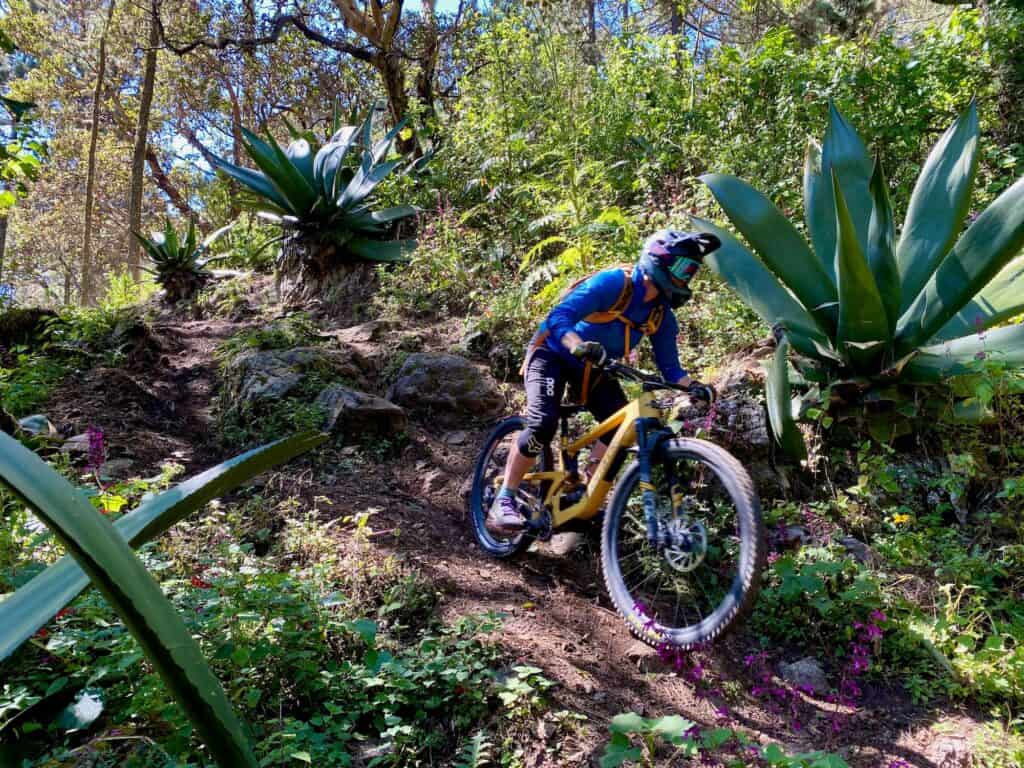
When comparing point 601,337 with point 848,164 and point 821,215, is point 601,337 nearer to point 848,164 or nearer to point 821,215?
point 821,215

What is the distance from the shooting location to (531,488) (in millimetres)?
3672

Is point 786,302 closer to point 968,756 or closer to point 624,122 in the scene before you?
point 968,756

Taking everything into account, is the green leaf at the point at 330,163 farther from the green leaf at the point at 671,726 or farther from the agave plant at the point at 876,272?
the green leaf at the point at 671,726

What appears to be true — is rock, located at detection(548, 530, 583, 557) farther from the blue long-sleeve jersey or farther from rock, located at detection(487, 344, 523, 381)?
rock, located at detection(487, 344, 523, 381)

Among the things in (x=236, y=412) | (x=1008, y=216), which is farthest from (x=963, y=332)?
(x=236, y=412)

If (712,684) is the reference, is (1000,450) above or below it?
above

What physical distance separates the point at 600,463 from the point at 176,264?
8224 millimetres

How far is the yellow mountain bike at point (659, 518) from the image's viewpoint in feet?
8.18

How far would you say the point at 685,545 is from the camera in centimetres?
265

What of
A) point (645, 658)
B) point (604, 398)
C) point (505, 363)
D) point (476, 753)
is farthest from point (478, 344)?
point (476, 753)

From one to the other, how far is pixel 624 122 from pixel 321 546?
5.72 meters

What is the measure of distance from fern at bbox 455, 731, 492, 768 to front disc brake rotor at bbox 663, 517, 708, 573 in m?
1.07

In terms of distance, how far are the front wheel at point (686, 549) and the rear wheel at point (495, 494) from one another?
53 cm

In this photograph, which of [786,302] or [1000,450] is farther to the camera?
[786,302]
